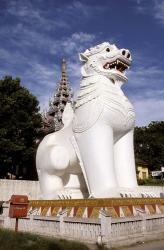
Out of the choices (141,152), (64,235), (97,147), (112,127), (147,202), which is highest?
(141,152)

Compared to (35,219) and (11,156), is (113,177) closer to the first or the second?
(35,219)

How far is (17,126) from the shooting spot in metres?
22.7

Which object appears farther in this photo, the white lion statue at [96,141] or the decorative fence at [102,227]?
the white lion statue at [96,141]

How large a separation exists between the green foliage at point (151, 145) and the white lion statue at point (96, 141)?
34.6 m

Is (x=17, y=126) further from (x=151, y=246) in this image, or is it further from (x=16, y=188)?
(x=151, y=246)

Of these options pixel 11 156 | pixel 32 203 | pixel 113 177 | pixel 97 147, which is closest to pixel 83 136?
pixel 97 147

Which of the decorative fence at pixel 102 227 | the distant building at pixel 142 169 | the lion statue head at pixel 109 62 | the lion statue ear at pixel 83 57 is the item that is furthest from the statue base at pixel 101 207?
the distant building at pixel 142 169

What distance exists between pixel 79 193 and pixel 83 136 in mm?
2013

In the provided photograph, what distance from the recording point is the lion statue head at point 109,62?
10.1 m

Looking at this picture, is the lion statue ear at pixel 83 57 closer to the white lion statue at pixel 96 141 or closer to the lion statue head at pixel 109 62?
the white lion statue at pixel 96 141

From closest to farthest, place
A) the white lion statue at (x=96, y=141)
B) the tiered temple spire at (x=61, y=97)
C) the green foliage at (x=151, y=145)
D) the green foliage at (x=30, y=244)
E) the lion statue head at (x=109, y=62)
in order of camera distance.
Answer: the green foliage at (x=30, y=244)
the white lion statue at (x=96, y=141)
the lion statue head at (x=109, y=62)
the green foliage at (x=151, y=145)
the tiered temple spire at (x=61, y=97)

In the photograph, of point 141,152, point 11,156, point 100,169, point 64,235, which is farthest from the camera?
point 141,152

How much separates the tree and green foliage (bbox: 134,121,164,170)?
23.4 m

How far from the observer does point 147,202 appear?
29.5ft
